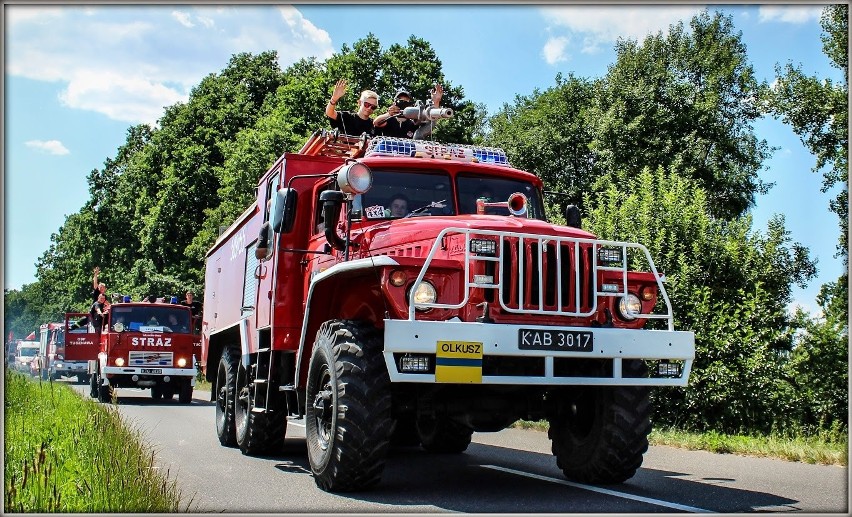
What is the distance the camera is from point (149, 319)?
2369 cm

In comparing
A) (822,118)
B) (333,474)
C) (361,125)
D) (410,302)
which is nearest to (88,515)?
(333,474)

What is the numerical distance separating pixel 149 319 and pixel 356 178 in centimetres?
1721

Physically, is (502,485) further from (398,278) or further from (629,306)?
(398,278)

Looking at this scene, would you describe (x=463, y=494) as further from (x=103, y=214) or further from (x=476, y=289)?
(x=103, y=214)

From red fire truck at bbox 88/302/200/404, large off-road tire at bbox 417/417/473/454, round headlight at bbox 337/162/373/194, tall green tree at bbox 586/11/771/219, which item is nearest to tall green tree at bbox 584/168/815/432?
large off-road tire at bbox 417/417/473/454

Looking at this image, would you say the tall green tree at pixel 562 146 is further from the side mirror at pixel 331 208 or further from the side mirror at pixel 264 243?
the side mirror at pixel 331 208

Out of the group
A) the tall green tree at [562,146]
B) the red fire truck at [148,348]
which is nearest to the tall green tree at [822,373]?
the red fire truck at [148,348]

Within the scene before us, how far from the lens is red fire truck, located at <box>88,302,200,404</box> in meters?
23.2

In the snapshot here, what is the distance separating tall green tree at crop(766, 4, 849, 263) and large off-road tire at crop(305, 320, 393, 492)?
1705 centimetres

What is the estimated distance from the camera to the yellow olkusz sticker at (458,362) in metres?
6.55

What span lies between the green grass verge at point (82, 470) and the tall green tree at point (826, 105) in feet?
58.1

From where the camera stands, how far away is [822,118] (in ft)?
73.9

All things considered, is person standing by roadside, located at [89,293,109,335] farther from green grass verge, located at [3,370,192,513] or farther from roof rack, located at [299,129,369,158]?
roof rack, located at [299,129,369,158]

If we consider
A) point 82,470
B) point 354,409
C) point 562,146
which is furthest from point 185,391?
point 562,146
